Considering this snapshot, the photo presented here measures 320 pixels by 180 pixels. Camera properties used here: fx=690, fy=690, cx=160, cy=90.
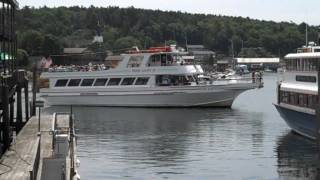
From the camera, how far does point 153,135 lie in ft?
137

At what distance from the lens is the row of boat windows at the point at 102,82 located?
2542 inches

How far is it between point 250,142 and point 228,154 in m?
4.92

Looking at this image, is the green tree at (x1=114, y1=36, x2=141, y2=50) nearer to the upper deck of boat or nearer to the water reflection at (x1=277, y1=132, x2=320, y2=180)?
the upper deck of boat

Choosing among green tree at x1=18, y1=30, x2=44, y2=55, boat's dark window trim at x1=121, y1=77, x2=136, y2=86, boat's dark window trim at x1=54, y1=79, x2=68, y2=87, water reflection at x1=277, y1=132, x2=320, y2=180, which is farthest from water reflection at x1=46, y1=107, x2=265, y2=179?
green tree at x1=18, y1=30, x2=44, y2=55

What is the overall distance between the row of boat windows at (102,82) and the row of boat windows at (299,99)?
80.5 ft

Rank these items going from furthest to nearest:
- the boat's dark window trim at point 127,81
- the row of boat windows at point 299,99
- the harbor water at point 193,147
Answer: the boat's dark window trim at point 127,81 → the row of boat windows at point 299,99 → the harbor water at point 193,147

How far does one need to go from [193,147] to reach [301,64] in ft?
→ 25.8

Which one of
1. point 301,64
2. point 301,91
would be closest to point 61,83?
point 301,64

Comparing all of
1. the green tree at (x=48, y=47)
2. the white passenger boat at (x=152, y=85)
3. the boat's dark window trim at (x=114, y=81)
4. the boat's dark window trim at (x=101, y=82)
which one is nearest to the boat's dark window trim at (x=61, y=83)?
the white passenger boat at (x=152, y=85)

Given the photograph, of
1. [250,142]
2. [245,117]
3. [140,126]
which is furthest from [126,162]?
[245,117]

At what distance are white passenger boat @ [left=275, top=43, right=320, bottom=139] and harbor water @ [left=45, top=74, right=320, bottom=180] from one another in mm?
898

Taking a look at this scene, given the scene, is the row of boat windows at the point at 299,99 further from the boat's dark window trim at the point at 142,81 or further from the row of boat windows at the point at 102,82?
the row of boat windows at the point at 102,82

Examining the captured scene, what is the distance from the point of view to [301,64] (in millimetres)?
38219

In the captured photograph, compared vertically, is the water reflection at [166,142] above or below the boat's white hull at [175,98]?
below
